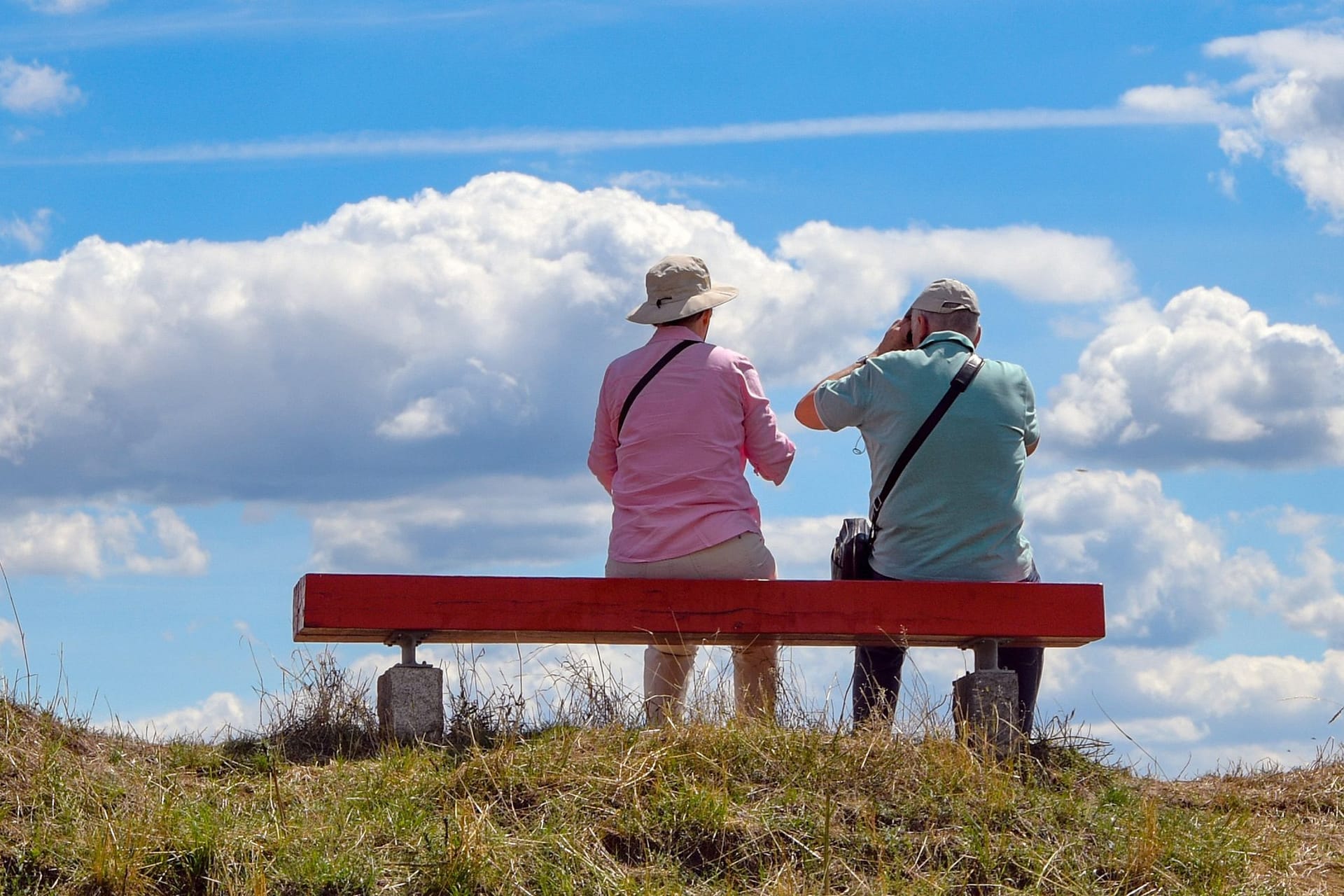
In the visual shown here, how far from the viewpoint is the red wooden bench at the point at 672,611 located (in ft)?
24.1

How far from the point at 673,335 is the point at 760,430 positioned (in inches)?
25.1

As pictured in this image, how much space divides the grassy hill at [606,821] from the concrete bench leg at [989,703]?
139 mm

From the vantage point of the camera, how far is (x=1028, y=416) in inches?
306

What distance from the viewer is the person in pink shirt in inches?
300

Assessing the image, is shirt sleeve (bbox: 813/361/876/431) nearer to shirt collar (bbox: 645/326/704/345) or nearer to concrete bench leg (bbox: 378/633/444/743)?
shirt collar (bbox: 645/326/704/345)

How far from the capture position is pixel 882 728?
276 inches

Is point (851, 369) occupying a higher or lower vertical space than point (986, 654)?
higher

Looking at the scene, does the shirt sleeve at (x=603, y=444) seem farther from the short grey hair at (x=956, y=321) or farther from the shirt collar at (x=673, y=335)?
the short grey hair at (x=956, y=321)

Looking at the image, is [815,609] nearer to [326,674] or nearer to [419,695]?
[419,695]

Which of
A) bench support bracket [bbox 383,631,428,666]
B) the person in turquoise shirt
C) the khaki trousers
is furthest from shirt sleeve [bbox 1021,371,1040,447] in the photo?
bench support bracket [bbox 383,631,428,666]

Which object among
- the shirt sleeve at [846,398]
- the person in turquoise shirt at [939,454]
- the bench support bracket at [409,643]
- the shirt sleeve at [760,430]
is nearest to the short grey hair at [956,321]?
the person in turquoise shirt at [939,454]

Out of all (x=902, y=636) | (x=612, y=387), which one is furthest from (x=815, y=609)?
(x=612, y=387)

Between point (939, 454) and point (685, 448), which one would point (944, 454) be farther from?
point (685, 448)

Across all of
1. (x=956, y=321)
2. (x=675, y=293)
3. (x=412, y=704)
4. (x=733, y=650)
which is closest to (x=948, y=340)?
(x=956, y=321)
